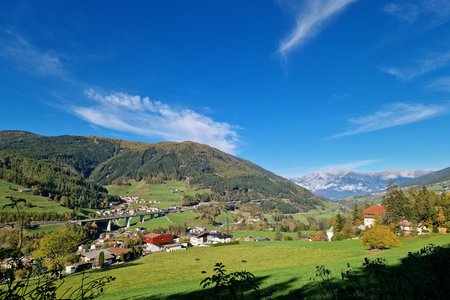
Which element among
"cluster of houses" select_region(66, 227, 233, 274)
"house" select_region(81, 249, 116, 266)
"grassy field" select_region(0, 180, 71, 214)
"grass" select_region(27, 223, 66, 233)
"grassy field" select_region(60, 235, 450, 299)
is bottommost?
"house" select_region(81, 249, 116, 266)

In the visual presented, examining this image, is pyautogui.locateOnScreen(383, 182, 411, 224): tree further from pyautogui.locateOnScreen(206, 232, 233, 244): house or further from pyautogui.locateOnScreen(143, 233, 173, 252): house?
pyautogui.locateOnScreen(143, 233, 173, 252): house

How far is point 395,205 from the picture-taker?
Answer: 80.3 m

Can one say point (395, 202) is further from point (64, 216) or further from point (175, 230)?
point (64, 216)

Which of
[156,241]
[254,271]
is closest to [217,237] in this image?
[156,241]

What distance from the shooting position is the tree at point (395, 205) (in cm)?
7912

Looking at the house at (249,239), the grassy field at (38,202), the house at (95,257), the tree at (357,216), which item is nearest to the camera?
the house at (95,257)

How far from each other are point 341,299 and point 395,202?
3418 inches

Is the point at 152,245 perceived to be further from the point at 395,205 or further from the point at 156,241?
the point at 395,205

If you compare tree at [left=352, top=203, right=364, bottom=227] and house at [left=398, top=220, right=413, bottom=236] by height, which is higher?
tree at [left=352, top=203, right=364, bottom=227]

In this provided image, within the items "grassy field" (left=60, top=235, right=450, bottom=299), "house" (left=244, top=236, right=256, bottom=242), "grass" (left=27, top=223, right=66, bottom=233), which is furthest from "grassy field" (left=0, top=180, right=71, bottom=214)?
"grassy field" (left=60, top=235, right=450, bottom=299)

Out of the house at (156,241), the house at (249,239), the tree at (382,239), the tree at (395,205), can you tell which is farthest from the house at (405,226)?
the house at (156,241)

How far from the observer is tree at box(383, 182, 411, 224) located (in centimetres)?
7912

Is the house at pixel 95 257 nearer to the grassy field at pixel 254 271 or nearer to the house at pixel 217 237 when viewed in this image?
the grassy field at pixel 254 271

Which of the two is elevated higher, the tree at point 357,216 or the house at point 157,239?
the tree at point 357,216
